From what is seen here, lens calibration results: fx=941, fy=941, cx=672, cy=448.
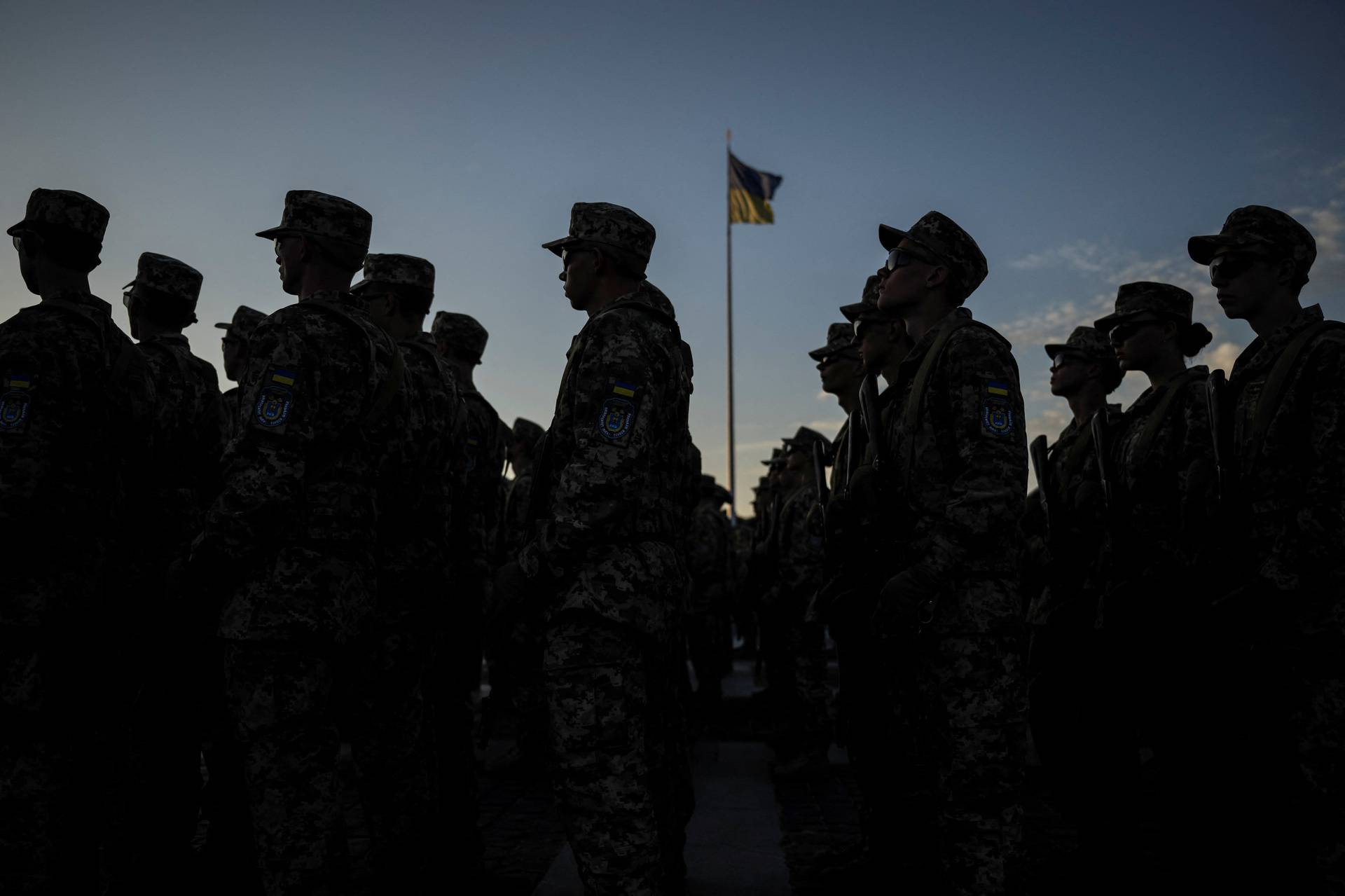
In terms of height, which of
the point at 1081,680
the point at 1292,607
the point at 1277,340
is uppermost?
→ the point at 1277,340

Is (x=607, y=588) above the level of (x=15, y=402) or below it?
below

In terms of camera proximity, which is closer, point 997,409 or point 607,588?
point 607,588

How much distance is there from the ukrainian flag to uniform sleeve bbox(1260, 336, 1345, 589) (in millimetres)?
27500

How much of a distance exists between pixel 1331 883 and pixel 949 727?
4.49ft

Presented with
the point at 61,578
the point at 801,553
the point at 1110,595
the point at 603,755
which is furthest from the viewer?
the point at 801,553

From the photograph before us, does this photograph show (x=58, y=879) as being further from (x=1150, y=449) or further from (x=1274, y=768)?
(x=1150, y=449)

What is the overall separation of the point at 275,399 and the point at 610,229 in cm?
142

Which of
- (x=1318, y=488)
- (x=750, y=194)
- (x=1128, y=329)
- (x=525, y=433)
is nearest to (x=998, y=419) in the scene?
(x=1318, y=488)

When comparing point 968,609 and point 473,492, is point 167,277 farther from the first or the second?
point 968,609

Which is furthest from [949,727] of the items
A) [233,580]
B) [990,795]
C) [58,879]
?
[58,879]

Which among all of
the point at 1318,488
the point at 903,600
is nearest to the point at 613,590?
the point at 903,600

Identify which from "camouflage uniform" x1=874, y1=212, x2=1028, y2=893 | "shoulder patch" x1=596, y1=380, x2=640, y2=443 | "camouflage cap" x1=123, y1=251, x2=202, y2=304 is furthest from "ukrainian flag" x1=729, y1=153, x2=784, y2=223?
"shoulder patch" x1=596, y1=380, x2=640, y2=443

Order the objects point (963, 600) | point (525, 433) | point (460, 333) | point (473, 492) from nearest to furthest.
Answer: point (963, 600) → point (473, 492) → point (460, 333) → point (525, 433)

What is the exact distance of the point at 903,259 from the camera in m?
3.97
